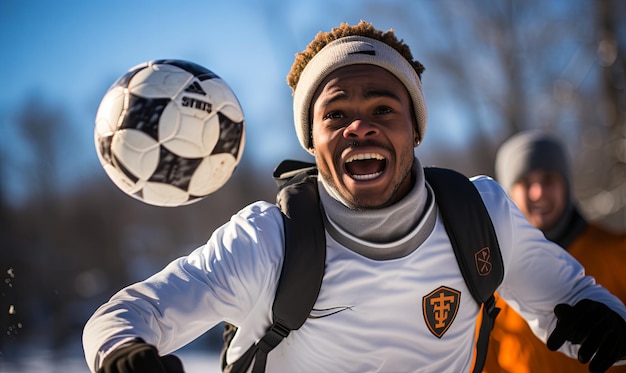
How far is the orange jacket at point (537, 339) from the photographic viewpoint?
378cm

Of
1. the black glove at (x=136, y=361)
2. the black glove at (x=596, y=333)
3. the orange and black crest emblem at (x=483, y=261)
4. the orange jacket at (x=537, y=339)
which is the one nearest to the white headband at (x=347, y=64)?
the orange and black crest emblem at (x=483, y=261)

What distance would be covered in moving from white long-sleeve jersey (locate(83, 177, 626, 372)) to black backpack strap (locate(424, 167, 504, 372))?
0.14 feet

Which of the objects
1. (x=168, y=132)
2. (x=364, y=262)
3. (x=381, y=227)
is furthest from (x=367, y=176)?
(x=168, y=132)

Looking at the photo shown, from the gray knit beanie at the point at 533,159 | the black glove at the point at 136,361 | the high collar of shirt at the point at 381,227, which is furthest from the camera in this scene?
the gray knit beanie at the point at 533,159

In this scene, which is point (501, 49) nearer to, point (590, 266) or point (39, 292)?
point (39, 292)

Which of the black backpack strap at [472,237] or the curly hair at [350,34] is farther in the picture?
the curly hair at [350,34]

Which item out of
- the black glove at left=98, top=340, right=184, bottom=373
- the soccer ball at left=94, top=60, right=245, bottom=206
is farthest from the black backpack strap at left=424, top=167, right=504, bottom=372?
the black glove at left=98, top=340, right=184, bottom=373

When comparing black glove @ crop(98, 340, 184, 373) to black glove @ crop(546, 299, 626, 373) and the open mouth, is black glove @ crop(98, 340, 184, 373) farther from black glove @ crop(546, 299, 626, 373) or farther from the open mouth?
black glove @ crop(546, 299, 626, 373)

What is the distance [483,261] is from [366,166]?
577 millimetres

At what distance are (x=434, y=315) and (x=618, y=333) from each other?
802 mm

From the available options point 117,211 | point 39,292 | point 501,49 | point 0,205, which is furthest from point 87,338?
point 117,211

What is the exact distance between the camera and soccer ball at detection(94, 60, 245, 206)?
2742mm

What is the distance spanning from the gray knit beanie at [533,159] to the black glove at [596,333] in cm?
196

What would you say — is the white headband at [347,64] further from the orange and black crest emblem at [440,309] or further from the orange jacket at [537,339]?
the orange jacket at [537,339]
